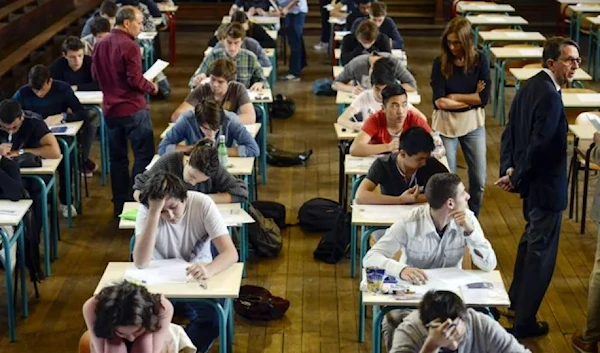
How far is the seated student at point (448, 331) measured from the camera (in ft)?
13.3

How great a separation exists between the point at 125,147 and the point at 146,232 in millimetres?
3135

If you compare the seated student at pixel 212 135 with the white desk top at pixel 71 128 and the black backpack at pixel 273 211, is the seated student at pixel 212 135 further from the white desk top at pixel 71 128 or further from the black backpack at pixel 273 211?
the white desk top at pixel 71 128

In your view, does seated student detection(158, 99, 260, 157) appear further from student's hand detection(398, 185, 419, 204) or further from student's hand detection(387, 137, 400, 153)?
student's hand detection(398, 185, 419, 204)

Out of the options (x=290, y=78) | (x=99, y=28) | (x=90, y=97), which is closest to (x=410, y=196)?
(x=90, y=97)

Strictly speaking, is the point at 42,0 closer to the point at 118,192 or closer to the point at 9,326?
the point at 118,192

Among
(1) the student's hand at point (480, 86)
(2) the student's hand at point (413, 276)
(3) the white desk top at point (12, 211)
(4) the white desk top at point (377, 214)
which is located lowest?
(3) the white desk top at point (12, 211)

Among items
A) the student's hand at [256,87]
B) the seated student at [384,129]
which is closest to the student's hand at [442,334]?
the seated student at [384,129]

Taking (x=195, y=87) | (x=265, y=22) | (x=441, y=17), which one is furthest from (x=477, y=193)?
(x=441, y=17)

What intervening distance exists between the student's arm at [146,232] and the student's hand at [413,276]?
3.86ft

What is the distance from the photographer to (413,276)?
4949 mm

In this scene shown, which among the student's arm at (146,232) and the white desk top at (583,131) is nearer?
the student's arm at (146,232)

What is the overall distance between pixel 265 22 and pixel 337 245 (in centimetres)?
565

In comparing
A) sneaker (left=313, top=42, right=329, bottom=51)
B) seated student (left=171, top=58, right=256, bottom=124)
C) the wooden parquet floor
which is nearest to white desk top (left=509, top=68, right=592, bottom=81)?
the wooden parquet floor

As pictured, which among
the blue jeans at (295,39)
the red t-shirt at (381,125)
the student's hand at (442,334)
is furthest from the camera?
the blue jeans at (295,39)
